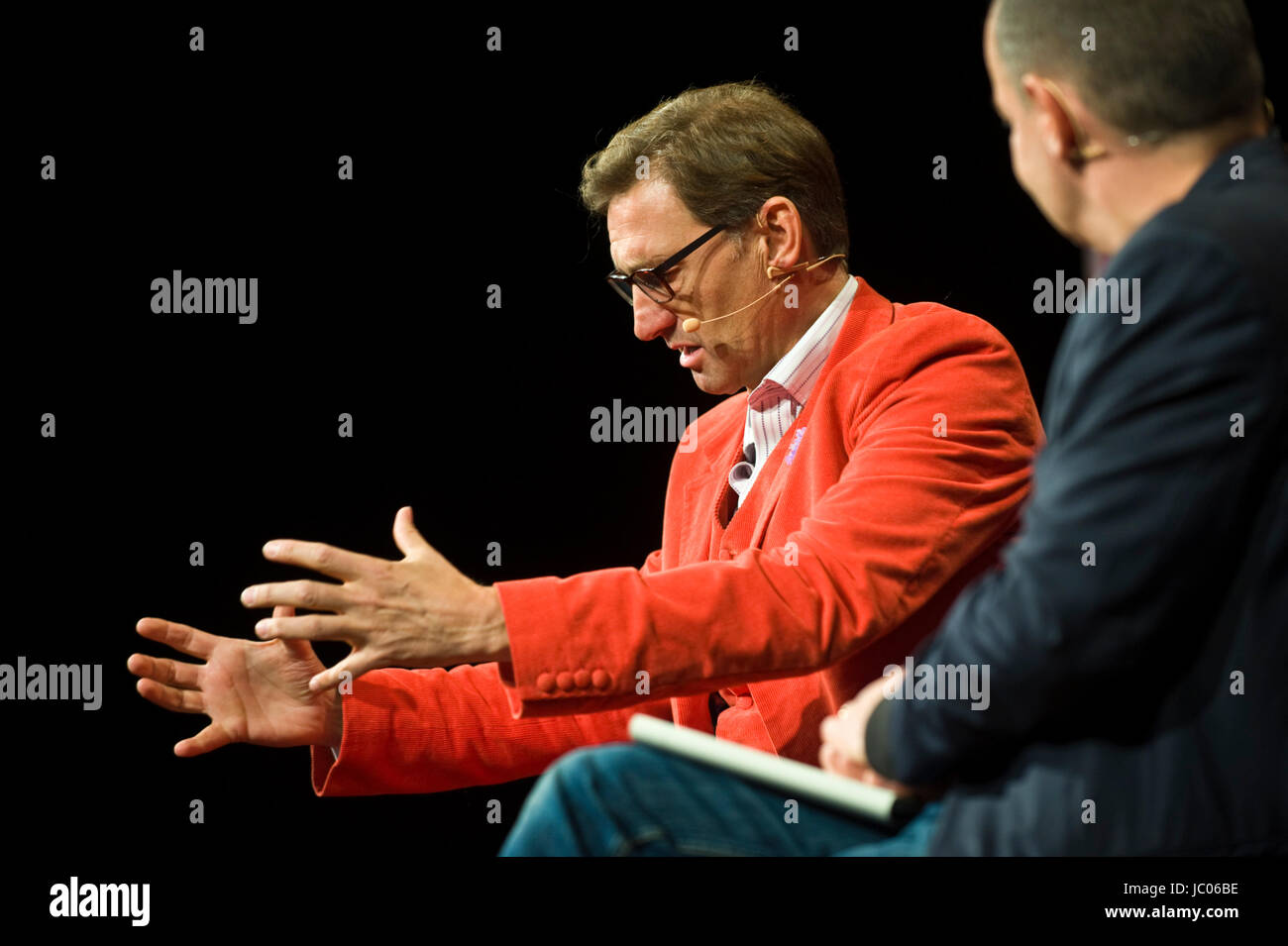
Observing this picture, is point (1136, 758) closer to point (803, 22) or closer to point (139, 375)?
point (803, 22)

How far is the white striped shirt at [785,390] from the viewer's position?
219 cm

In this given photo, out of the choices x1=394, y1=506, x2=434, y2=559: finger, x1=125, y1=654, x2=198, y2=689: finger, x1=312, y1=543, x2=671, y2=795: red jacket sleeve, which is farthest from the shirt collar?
x1=125, y1=654, x2=198, y2=689: finger

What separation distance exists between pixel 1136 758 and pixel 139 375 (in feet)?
7.63

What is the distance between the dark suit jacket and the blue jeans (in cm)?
18

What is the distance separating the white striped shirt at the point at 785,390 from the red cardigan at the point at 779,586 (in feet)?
0.12

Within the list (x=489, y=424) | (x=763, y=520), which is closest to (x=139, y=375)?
(x=489, y=424)

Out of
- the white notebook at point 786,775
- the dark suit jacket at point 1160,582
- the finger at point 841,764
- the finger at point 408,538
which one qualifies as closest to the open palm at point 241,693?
the finger at point 408,538

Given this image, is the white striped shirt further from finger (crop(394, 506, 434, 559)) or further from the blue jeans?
the blue jeans

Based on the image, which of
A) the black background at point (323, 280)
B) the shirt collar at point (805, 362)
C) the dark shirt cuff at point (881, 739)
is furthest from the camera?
the black background at point (323, 280)

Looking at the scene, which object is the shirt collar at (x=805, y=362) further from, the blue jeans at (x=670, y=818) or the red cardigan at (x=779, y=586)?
the blue jeans at (x=670, y=818)

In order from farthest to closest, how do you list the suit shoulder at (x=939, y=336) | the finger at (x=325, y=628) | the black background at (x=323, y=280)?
the black background at (x=323, y=280)
the suit shoulder at (x=939, y=336)
the finger at (x=325, y=628)

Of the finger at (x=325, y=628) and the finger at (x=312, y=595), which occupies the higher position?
the finger at (x=312, y=595)

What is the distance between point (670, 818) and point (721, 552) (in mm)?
935

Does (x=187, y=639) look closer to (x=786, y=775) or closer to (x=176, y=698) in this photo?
(x=176, y=698)
